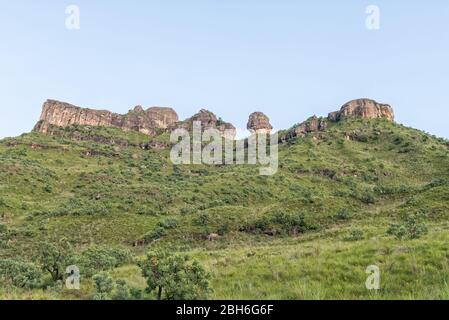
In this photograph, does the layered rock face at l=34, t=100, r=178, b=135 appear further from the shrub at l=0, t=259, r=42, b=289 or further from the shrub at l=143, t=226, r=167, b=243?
the shrub at l=0, t=259, r=42, b=289

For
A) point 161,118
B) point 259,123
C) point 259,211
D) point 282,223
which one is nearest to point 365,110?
point 259,123

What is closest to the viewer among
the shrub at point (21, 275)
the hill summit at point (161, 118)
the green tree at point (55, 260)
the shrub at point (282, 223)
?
the shrub at point (21, 275)

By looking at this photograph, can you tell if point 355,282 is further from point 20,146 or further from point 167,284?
point 20,146

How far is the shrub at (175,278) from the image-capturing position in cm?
761

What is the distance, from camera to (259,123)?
175 metres

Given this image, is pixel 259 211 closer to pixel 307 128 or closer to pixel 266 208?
Answer: pixel 266 208

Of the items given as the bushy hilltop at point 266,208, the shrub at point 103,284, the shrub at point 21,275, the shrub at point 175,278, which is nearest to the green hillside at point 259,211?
the bushy hilltop at point 266,208

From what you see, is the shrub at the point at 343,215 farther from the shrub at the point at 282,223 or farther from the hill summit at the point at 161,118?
the hill summit at the point at 161,118

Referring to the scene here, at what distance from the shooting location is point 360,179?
268 feet

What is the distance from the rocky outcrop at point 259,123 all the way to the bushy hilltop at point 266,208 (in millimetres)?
34987

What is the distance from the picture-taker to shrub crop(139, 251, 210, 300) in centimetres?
761

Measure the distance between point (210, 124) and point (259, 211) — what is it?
12766 centimetres

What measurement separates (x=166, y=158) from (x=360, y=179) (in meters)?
69.5

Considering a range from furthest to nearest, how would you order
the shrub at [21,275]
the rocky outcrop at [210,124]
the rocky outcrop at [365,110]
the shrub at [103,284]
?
1. the rocky outcrop at [210,124]
2. the rocky outcrop at [365,110]
3. the shrub at [21,275]
4. the shrub at [103,284]
